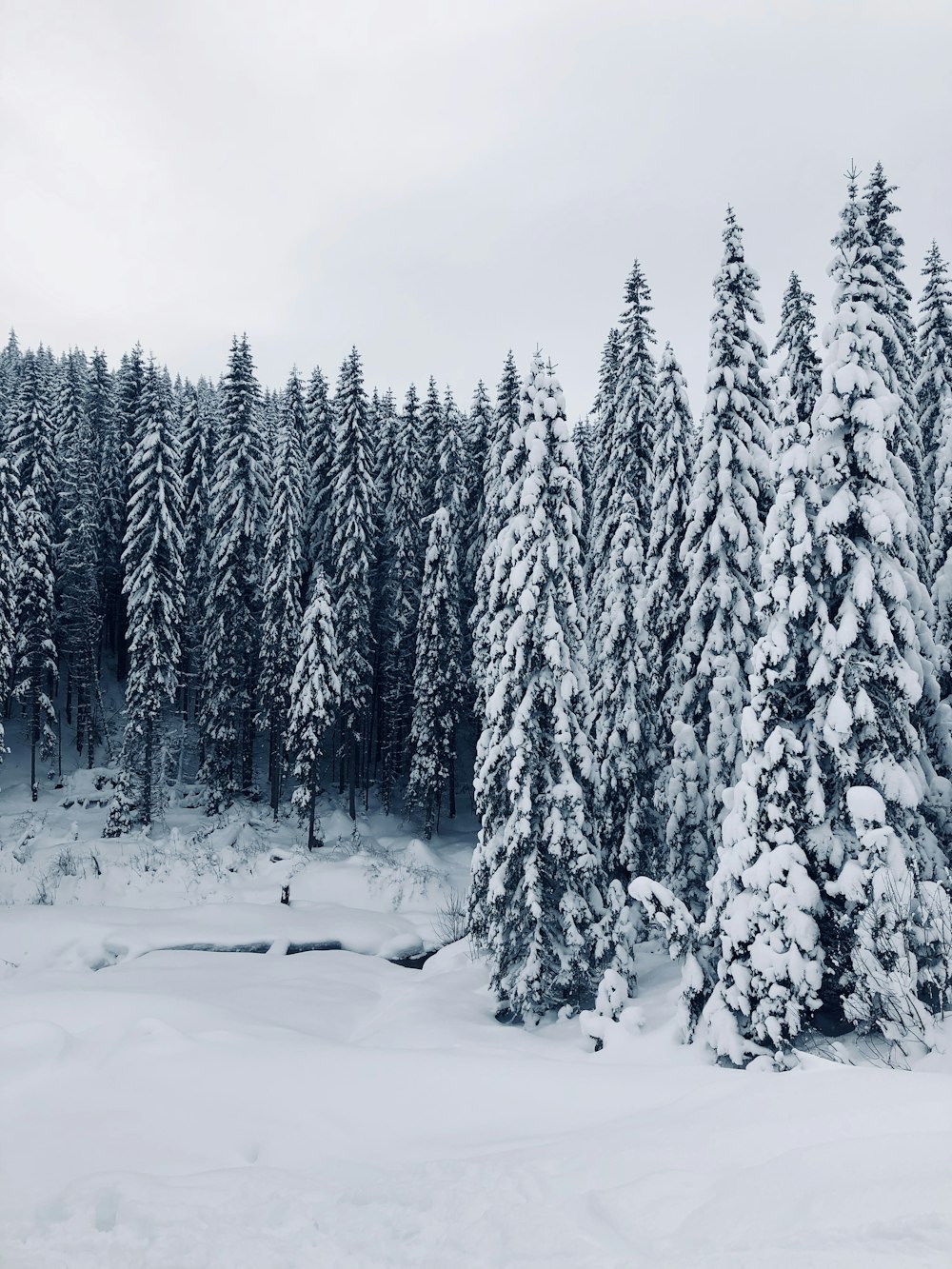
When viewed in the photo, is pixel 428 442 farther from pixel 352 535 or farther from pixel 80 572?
pixel 80 572

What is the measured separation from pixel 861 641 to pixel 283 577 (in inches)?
1063

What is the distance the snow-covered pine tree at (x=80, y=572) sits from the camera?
39125 millimetres

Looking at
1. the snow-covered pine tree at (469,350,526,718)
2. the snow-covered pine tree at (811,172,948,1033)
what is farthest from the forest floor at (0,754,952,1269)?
the snow-covered pine tree at (469,350,526,718)

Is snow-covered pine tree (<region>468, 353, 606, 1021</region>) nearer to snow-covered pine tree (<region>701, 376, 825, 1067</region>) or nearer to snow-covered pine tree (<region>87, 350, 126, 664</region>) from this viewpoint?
snow-covered pine tree (<region>701, 376, 825, 1067</region>)

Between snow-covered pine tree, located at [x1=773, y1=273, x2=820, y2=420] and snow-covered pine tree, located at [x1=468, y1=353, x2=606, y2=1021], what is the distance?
589 cm

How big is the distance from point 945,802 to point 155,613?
1205 inches

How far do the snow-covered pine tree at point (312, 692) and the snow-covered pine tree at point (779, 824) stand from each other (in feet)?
72.4

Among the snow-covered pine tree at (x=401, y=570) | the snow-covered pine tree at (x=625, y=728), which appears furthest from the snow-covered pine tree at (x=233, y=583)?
the snow-covered pine tree at (x=625, y=728)

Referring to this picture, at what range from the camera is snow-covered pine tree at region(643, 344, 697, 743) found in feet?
64.5

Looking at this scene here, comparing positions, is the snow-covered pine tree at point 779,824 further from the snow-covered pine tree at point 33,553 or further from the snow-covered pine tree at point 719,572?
the snow-covered pine tree at point 33,553

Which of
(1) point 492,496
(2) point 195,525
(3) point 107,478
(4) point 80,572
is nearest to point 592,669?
(1) point 492,496

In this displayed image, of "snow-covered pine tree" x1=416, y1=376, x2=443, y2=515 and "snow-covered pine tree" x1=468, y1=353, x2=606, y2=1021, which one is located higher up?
"snow-covered pine tree" x1=416, y1=376, x2=443, y2=515

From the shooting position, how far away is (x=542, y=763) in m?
17.3

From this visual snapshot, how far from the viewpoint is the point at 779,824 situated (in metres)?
12.1
